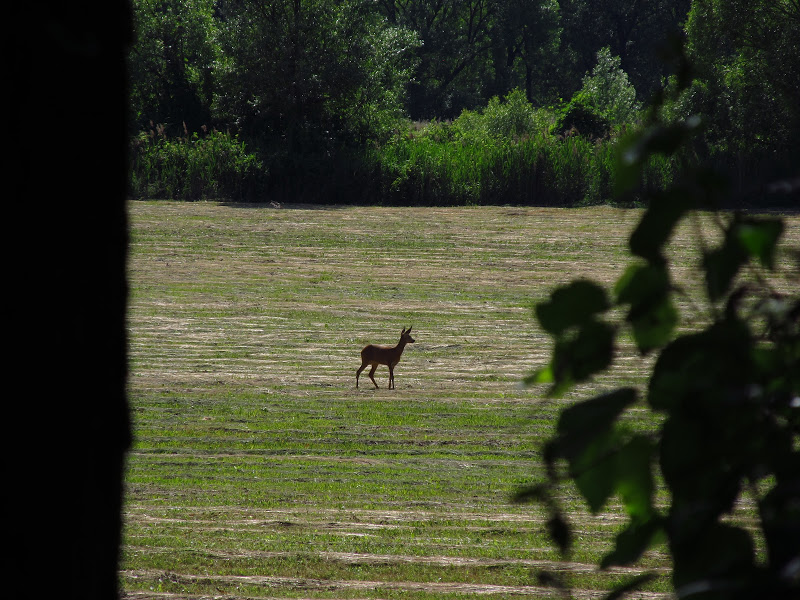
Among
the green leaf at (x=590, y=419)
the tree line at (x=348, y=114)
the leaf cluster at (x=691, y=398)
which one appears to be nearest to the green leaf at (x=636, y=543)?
the leaf cluster at (x=691, y=398)

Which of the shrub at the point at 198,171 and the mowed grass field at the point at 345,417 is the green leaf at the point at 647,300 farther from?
the shrub at the point at 198,171

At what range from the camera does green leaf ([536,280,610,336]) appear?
0.98m

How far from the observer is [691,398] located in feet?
3.03

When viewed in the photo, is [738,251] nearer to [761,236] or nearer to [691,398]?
[761,236]

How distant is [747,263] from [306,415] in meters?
7.58

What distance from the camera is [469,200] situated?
2228 cm

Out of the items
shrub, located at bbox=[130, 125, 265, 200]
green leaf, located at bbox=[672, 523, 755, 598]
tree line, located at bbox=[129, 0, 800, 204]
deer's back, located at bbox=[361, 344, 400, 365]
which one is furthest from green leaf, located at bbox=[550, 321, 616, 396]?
shrub, located at bbox=[130, 125, 265, 200]

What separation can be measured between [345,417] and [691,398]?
298 inches

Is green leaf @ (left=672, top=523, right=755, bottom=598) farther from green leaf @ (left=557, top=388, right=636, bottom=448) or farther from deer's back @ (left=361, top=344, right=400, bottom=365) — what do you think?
deer's back @ (left=361, top=344, right=400, bottom=365)

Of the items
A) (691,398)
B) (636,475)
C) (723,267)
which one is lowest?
(636,475)

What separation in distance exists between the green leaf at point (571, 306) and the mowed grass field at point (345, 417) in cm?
8

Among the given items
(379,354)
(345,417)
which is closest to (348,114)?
(379,354)

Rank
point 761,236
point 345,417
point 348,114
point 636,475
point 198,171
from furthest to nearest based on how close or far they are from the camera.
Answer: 1. point 348,114
2. point 198,171
3. point 345,417
4. point 636,475
5. point 761,236

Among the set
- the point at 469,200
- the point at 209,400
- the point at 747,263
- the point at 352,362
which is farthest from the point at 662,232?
the point at 469,200
